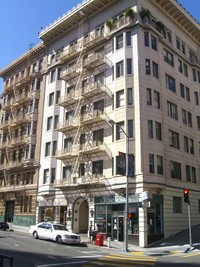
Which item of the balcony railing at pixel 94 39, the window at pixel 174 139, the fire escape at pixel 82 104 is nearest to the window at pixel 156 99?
the window at pixel 174 139

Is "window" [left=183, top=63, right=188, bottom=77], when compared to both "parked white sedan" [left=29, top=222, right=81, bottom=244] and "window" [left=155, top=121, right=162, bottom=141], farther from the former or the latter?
"parked white sedan" [left=29, top=222, right=81, bottom=244]

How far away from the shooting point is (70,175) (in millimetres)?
38000

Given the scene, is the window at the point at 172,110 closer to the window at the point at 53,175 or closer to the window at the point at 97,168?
the window at the point at 97,168

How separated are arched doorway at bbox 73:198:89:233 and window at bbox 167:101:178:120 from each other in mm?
14217

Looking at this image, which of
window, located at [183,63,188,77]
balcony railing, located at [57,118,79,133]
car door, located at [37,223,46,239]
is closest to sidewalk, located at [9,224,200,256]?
car door, located at [37,223,46,239]

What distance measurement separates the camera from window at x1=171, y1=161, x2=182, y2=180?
3422 centimetres

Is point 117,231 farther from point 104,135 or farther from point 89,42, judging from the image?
point 89,42

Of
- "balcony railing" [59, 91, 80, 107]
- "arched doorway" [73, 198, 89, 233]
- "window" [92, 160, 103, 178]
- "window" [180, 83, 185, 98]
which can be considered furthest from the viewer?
"window" [180, 83, 185, 98]

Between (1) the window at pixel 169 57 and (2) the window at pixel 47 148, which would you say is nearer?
(1) the window at pixel 169 57

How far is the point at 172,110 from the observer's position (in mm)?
36938

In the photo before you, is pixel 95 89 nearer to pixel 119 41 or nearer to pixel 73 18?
pixel 119 41

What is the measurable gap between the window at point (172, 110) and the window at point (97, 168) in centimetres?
978

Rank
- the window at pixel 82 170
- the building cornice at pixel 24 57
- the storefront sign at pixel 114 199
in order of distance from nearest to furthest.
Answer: the storefront sign at pixel 114 199 < the window at pixel 82 170 < the building cornice at pixel 24 57

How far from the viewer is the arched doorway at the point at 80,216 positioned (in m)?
36.2
